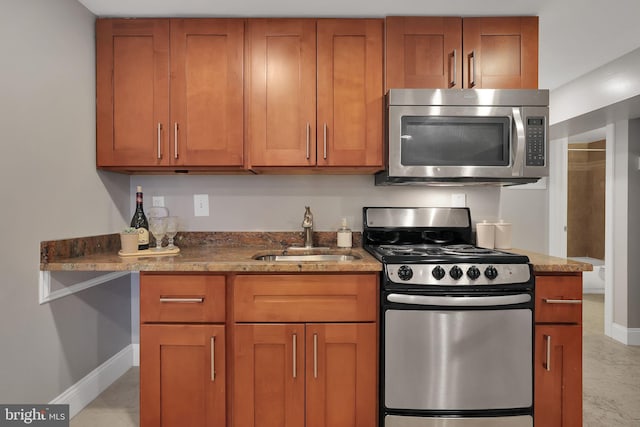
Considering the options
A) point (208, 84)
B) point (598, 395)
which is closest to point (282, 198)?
point (208, 84)

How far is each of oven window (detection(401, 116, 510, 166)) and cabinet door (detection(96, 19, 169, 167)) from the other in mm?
1414

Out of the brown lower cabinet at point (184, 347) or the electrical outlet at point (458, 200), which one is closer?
the brown lower cabinet at point (184, 347)

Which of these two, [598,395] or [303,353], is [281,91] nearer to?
[303,353]

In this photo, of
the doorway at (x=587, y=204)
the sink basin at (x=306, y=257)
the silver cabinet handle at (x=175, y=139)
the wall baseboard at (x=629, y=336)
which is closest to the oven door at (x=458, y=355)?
the sink basin at (x=306, y=257)

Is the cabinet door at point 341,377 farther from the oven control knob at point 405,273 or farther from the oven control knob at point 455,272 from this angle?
the oven control knob at point 455,272

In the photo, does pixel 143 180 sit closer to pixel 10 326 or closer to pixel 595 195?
pixel 10 326

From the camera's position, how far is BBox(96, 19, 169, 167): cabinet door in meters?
2.08

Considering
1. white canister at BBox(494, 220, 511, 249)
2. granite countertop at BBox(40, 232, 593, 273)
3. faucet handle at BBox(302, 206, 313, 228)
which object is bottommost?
granite countertop at BBox(40, 232, 593, 273)

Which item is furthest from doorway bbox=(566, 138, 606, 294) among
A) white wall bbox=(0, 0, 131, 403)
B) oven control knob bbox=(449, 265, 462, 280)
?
white wall bbox=(0, 0, 131, 403)

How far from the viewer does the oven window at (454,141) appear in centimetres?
199

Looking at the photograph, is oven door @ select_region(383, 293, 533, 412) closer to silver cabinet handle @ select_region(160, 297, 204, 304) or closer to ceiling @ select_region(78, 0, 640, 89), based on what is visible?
silver cabinet handle @ select_region(160, 297, 204, 304)

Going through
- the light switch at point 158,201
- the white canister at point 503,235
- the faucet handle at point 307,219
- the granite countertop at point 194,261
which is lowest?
the granite countertop at point 194,261

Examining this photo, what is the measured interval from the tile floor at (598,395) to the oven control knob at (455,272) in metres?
1.24
